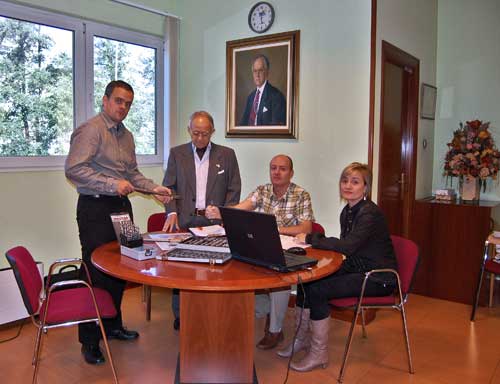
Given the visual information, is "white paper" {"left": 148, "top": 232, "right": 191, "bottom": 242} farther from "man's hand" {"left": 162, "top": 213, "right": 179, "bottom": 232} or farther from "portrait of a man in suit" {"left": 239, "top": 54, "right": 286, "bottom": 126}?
"portrait of a man in suit" {"left": 239, "top": 54, "right": 286, "bottom": 126}

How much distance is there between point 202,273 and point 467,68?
3713mm

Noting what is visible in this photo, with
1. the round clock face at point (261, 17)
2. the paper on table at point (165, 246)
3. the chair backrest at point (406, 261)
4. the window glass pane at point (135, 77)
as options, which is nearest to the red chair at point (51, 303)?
the paper on table at point (165, 246)

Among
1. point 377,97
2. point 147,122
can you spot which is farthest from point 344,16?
point 147,122

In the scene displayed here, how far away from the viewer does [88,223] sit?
9.27ft

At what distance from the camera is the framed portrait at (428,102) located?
171 inches

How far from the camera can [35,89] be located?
3.45 m

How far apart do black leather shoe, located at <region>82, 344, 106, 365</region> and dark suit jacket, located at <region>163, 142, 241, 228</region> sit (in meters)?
0.92

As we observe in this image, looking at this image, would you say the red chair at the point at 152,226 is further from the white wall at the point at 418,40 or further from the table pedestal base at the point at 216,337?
the white wall at the point at 418,40

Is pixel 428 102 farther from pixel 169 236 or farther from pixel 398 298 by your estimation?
pixel 169 236

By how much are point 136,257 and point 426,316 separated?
98.3 inches

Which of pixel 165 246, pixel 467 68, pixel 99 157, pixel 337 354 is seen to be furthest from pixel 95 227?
pixel 467 68

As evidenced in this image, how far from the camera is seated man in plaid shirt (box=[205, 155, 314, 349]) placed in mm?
2895

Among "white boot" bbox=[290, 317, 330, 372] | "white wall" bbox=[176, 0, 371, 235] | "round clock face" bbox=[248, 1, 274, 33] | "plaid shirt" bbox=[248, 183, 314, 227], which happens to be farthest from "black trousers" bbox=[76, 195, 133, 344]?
"round clock face" bbox=[248, 1, 274, 33]

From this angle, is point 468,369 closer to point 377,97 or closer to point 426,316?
point 426,316
